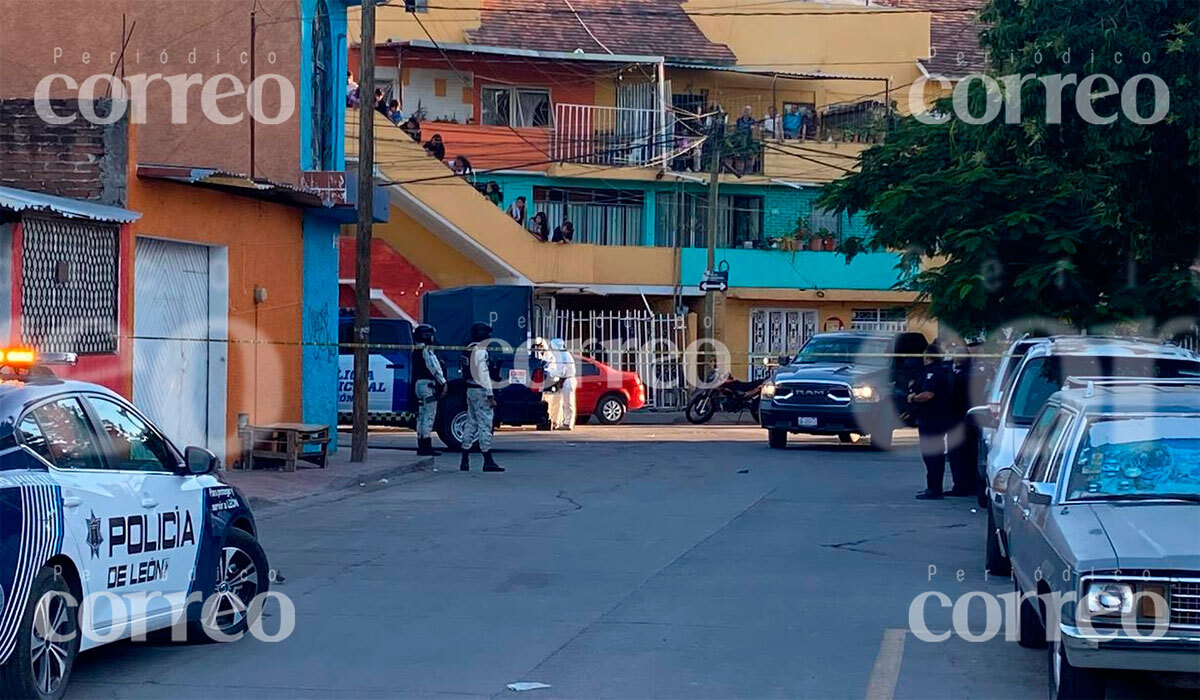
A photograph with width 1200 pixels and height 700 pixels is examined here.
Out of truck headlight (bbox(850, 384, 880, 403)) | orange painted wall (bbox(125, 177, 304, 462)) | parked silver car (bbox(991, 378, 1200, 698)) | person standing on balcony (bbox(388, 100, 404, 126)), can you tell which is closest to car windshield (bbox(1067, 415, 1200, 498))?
parked silver car (bbox(991, 378, 1200, 698))

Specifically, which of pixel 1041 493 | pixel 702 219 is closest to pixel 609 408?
pixel 702 219

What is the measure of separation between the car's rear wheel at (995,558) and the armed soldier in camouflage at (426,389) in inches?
454

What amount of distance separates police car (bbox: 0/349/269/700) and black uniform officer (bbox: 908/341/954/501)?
9882mm

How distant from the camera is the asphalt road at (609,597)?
832 centimetres

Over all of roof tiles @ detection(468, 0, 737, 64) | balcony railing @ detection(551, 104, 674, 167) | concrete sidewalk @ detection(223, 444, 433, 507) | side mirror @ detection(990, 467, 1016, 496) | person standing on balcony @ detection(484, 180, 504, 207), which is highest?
roof tiles @ detection(468, 0, 737, 64)

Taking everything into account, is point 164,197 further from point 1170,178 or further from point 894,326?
point 894,326

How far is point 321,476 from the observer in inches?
754

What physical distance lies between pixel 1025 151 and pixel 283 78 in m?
9.78

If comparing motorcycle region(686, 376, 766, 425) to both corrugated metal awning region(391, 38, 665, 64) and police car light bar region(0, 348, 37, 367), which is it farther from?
police car light bar region(0, 348, 37, 367)

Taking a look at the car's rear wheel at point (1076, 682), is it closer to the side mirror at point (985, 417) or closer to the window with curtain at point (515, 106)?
the side mirror at point (985, 417)

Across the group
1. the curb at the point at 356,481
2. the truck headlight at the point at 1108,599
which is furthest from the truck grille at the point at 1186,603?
the curb at the point at 356,481

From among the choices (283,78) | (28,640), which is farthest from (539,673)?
(283,78)

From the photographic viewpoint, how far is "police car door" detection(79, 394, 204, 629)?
8.12 m

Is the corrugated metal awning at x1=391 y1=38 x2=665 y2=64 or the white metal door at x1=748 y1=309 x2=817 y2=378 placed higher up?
the corrugated metal awning at x1=391 y1=38 x2=665 y2=64
